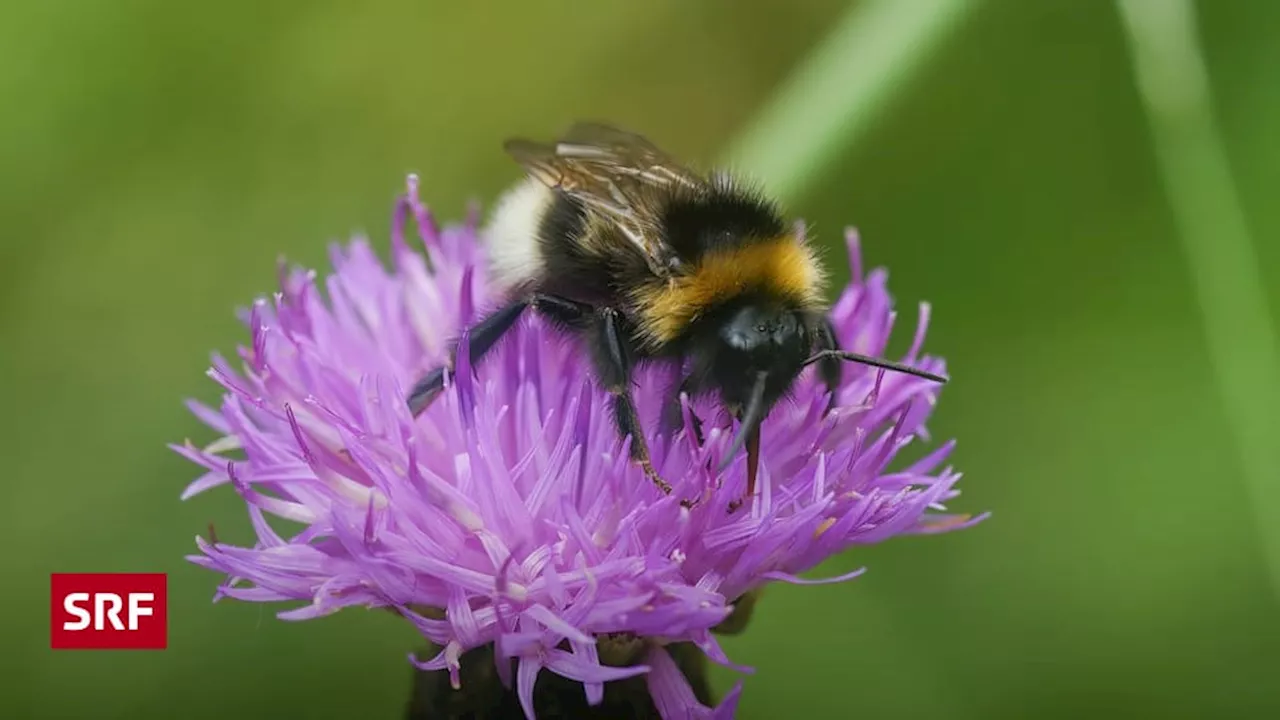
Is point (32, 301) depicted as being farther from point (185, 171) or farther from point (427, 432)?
point (427, 432)

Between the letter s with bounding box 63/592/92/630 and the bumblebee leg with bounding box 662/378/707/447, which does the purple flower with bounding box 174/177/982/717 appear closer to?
the bumblebee leg with bounding box 662/378/707/447

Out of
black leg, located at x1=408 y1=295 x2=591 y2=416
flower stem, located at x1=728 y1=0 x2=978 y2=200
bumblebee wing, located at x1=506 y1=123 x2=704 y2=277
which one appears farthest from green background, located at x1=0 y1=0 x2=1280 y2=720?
black leg, located at x1=408 y1=295 x2=591 y2=416

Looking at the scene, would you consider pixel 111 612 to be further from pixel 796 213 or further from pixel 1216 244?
pixel 1216 244

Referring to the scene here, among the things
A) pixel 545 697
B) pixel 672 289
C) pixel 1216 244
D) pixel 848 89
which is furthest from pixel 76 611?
pixel 1216 244

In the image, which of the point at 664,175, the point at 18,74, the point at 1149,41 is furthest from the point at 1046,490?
the point at 18,74

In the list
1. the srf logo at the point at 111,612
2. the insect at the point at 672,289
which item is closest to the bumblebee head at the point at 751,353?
the insect at the point at 672,289

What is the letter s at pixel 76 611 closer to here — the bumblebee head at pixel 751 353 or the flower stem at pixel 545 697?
the flower stem at pixel 545 697
